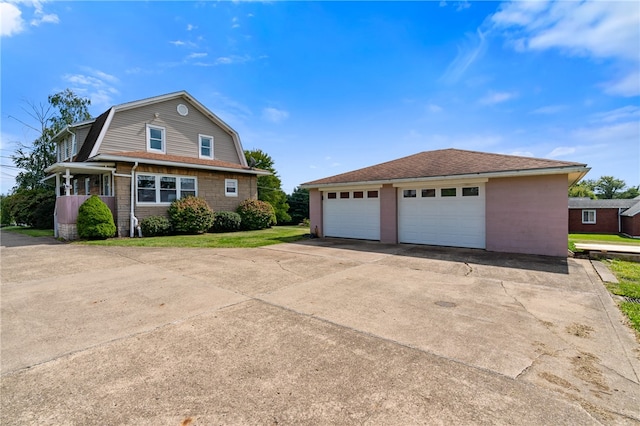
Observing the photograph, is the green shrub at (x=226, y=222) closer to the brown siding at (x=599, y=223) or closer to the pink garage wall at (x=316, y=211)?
the pink garage wall at (x=316, y=211)

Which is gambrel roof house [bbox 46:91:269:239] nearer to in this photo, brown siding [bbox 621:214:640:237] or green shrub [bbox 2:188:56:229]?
green shrub [bbox 2:188:56:229]

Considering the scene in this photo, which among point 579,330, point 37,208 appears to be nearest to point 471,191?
point 579,330

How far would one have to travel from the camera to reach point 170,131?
1642 centimetres

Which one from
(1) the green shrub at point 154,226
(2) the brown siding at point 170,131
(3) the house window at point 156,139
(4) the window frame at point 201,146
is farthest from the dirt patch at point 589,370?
(4) the window frame at point 201,146

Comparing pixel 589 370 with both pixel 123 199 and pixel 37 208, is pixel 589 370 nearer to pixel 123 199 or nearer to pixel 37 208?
pixel 123 199

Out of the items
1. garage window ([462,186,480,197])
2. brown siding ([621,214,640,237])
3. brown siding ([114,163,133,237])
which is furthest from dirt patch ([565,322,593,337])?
brown siding ([621,214,640,237])

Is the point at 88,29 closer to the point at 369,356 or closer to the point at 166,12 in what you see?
the point at 166,12

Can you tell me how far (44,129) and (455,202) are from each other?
1476 inches

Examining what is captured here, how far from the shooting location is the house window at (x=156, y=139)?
51.3 feet

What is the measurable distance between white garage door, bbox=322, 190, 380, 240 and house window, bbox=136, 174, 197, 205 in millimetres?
7553

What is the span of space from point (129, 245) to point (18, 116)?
2888 cm

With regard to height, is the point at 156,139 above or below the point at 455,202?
above

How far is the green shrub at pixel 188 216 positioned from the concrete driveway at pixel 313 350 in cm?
780

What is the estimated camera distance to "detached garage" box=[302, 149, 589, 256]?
8656mm
